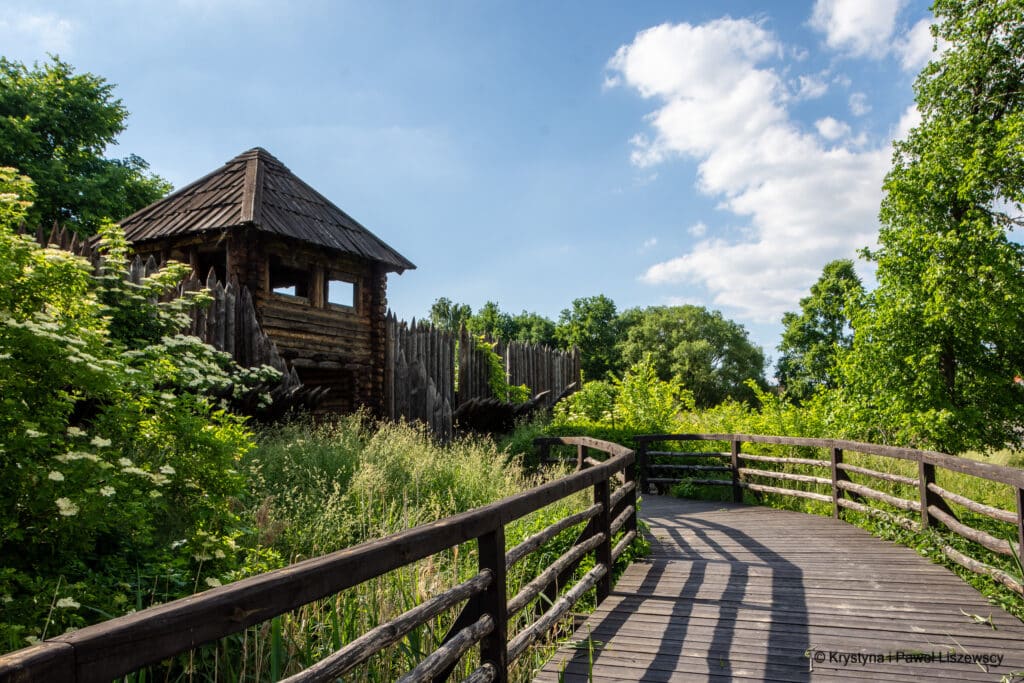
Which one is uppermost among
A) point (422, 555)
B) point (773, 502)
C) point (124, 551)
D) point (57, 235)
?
point (57, 235)

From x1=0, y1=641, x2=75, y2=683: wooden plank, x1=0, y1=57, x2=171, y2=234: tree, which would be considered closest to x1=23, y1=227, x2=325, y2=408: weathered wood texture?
x1=0, y1=641, x2=75, y2=683: wooden plank

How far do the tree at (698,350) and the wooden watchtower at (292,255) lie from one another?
106 feet

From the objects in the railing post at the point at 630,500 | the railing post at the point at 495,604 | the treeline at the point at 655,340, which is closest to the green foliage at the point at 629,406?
the railing post at the point at 630,500

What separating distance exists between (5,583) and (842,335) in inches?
1386

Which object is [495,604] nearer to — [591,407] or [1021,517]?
[1021,517]

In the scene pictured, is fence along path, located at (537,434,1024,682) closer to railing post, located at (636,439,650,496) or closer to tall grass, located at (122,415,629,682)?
tall grass, located at (122,415,629,682)

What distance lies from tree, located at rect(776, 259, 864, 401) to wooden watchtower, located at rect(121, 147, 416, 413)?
2429 centimetres

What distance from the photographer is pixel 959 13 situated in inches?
549

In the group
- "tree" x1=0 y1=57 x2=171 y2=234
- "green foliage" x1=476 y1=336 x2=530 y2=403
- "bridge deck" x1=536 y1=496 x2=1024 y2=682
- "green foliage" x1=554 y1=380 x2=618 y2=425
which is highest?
"tree" x1=0 y1=57 x2=171 y2=234

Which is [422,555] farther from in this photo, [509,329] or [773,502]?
[509,329]

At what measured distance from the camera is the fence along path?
360 cm

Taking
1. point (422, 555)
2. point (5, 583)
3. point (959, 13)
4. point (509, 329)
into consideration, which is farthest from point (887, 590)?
point (509, 329)

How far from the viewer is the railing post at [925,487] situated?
623 centimetres

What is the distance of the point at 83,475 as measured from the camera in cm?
339
